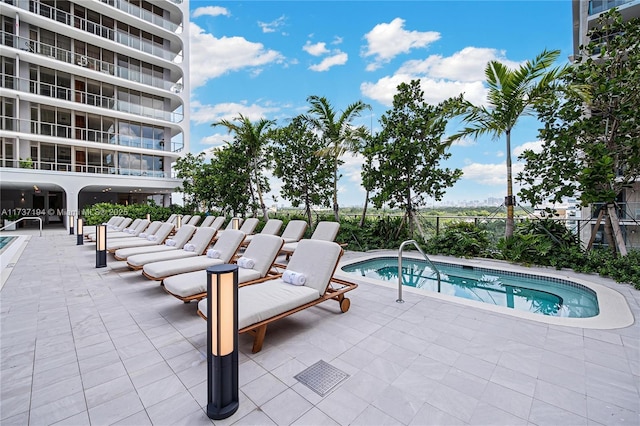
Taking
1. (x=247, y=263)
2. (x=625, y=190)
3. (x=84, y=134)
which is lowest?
(x=247, y=263)

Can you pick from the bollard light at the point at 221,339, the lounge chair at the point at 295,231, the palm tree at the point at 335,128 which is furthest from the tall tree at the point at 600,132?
the bollard light at the point at 221,339

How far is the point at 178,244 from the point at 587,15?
60.6ft

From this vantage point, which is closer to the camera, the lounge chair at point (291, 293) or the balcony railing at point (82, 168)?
the lounge chair at point (291, 293)

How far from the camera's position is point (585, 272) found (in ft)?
21.0

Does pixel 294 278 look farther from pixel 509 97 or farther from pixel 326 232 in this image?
pixel 509 97

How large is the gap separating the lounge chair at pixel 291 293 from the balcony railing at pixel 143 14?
81.5 ft

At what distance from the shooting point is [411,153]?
9.07 meters

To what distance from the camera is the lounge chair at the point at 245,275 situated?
13.0ft

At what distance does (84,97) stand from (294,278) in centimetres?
2236

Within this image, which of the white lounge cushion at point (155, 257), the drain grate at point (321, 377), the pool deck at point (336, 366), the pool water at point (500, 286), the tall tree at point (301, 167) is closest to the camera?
the pool deck at point (336, 366)

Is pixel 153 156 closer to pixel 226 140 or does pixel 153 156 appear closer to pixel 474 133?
pixel 226 140

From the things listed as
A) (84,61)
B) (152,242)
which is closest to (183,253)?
(152,242)

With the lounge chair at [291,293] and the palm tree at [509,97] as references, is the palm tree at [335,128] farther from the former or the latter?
the lounge chair at [291,293]

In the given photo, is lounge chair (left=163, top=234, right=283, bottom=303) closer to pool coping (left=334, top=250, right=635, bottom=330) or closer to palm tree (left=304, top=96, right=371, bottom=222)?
pool coping (left=334, top=250, right=635, bottom=330)
